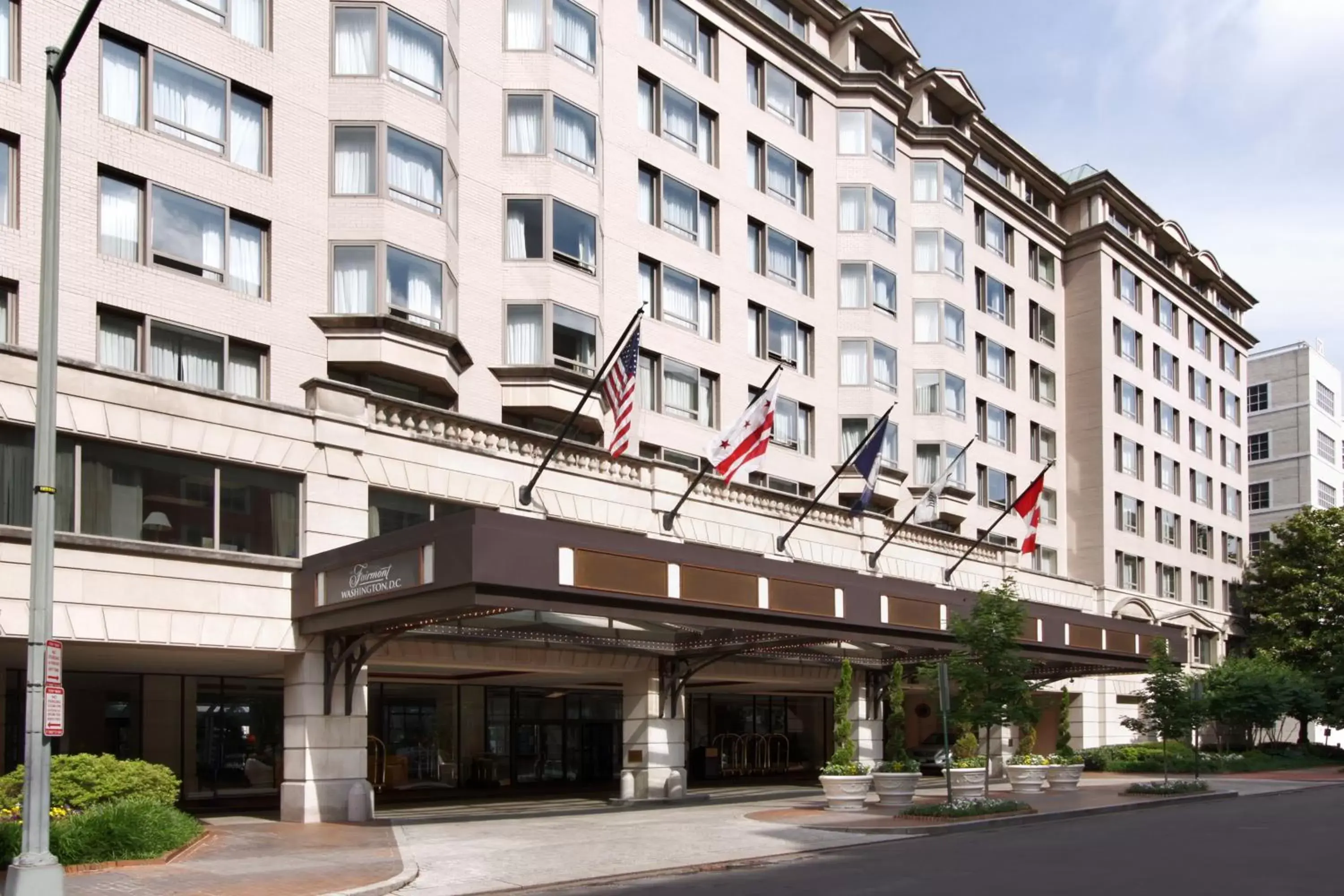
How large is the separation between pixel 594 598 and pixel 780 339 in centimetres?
2029

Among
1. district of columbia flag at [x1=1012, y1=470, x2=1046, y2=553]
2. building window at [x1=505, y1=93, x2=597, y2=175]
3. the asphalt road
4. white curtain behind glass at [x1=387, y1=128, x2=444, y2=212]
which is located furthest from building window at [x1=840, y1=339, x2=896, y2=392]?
the asphalt road

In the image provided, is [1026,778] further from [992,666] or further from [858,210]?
[858,210]

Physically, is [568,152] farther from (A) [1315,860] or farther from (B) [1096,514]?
(B) [1096,514]

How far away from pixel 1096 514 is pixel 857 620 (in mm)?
33464

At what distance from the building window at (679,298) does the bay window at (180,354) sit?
12474mm

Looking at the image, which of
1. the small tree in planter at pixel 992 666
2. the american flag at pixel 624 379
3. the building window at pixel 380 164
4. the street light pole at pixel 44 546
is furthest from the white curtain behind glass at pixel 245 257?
the small tree in planter at pixel 992 666

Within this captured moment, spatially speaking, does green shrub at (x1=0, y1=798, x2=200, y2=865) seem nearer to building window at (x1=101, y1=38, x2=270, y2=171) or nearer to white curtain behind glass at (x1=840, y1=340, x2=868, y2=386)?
building window at (x1=101, y1=38, x2=270, y2=171)

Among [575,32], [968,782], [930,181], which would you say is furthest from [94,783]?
[930,181]

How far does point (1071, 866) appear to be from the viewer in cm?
1920

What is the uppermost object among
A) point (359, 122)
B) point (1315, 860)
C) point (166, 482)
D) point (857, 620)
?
point (359, 122)

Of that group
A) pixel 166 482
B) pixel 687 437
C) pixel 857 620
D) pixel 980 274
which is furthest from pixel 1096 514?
pixel 166 482

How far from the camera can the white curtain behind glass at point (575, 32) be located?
33906 mm

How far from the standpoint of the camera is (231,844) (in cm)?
2072

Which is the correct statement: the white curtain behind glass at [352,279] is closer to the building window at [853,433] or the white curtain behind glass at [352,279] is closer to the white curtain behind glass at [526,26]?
the white curtain behind glass at [526,26]
